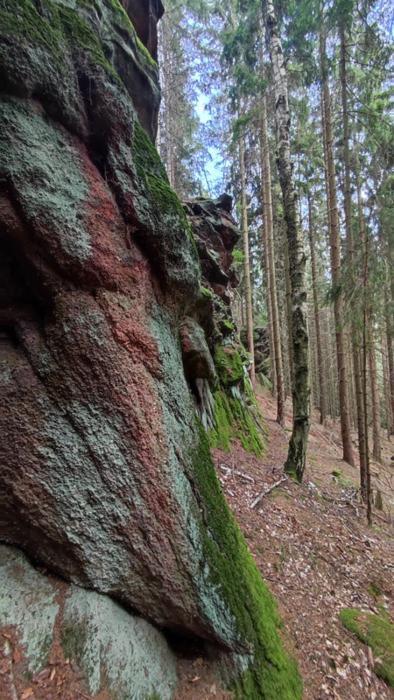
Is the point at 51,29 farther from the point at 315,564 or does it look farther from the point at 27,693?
the point at 315,564

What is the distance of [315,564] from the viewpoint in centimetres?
491

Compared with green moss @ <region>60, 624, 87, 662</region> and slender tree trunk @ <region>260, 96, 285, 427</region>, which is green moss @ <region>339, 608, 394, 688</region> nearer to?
green moss @ <region>60, 624, 87, 662</region>

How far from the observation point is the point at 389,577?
17.3ft

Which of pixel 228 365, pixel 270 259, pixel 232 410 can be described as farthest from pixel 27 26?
pixel 270 259

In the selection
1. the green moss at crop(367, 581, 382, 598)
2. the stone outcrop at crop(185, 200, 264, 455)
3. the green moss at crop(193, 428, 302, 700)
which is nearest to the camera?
the green moss at crop(193, 428, 302, 700)

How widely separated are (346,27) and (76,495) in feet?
36.5

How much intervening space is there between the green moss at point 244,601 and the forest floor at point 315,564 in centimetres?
24

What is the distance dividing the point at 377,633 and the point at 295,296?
571cm

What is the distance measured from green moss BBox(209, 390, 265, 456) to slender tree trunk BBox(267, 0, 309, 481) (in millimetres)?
1303

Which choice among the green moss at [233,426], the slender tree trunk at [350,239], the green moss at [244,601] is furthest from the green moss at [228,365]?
the green moss at [244,601]

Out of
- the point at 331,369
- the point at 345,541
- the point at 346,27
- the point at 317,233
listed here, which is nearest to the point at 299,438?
the point at 345,541

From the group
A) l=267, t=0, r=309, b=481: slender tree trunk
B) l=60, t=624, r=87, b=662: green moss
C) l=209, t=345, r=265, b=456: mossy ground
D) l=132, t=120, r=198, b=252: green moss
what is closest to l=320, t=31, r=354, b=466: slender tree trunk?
l=209, t=345, r=265, b=456: mossy ground

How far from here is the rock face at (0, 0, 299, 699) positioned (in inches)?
99.8

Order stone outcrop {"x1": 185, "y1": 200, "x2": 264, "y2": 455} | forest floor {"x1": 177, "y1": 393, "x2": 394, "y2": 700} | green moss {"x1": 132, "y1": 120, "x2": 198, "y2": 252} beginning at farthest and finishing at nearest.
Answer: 1. stone outcrop {"x1": 185, "y1": 200, "x2": 264, "y2": 455}
2. green moss {"x1": 132, "y1": 120, "x2": 198, "y2": 252}
3. forest floor {"x1": 177, "y1": 393, "x2": 394, "y2": 700}
